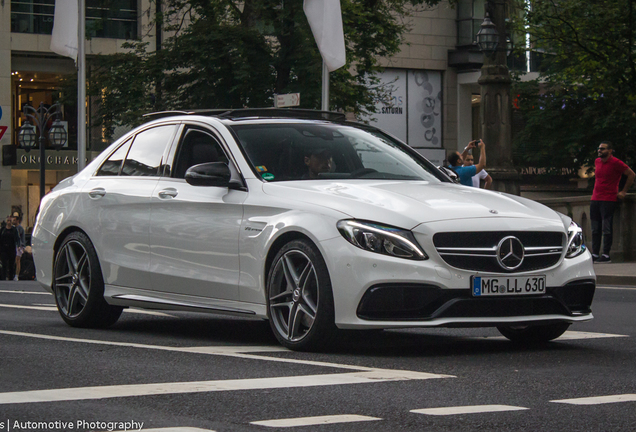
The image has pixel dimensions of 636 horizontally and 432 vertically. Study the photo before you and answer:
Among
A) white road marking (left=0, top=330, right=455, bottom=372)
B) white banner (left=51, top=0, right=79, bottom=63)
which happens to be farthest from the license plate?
white banner (left=51, top=0, right=79, bottom=63)

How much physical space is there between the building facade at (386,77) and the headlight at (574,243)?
3428 cm

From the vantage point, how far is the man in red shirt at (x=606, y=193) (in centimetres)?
1914

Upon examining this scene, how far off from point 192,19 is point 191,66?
2.11 m

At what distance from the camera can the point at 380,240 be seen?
7035mm

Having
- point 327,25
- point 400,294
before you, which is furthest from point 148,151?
point 327,25

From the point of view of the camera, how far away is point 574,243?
7734 mm

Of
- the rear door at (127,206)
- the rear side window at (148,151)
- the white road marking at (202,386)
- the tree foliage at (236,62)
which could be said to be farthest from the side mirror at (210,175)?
the tree foliage at (236,62)

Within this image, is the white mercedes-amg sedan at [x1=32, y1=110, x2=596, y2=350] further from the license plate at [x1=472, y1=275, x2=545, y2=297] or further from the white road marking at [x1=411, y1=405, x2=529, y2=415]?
the white road marking at [x1=411, y1=405, x2=529, y2=415]

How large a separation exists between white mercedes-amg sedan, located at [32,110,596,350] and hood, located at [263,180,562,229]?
0.01 m

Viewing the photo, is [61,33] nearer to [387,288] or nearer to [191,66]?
[191,66]

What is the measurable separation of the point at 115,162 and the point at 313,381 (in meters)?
4.14

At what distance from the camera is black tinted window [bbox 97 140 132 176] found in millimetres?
9602

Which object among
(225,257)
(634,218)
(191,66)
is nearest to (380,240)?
(225,257)

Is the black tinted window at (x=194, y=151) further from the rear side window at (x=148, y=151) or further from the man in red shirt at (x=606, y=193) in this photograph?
the man in red shirt at (x=606, y=193)
